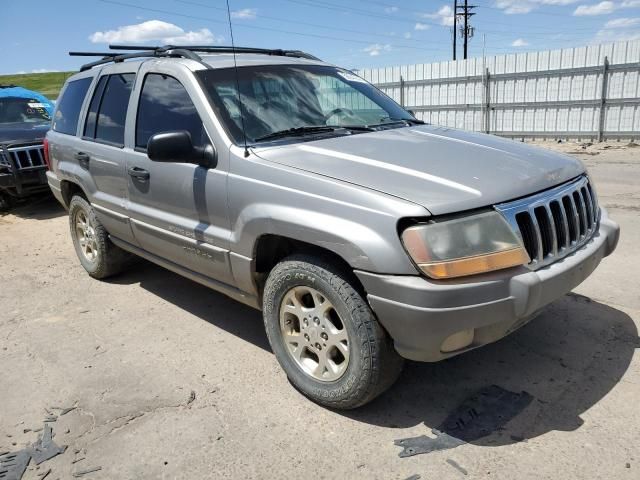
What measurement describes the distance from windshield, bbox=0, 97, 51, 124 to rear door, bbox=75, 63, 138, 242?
6.07 metres

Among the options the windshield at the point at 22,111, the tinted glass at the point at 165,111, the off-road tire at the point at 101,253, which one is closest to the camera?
the tinted glass at the point at 165,111

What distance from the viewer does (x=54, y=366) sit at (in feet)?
11.8

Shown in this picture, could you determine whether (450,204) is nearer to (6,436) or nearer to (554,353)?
(554,353)

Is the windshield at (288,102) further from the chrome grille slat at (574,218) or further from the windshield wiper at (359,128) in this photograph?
the chrome grille slat at (574,218)

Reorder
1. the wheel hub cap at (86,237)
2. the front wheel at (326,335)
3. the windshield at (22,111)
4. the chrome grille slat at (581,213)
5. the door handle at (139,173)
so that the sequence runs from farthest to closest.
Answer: the windshield at (22,111), the wheel hub cap at (86,237), the door handle at (139,173), the chrome grille slat at (581,213), the front wheel at (326,335)

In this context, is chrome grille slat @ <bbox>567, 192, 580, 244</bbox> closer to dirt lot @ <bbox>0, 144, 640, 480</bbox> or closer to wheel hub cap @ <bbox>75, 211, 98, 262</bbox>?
dirt lot @ <bbox>0, 144, 640, 480</bbox>

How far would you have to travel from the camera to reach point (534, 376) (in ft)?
10.1

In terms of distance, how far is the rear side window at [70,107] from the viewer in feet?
16.2

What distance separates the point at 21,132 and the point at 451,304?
343 inches

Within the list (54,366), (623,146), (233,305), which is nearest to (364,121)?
(233,305)

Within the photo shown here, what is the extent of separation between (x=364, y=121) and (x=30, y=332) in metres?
3.06

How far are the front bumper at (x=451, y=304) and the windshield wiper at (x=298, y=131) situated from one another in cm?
118

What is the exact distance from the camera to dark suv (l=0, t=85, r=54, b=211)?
26.6ft

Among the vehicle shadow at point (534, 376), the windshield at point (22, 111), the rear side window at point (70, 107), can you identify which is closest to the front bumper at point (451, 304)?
the vehicle shadow at point (534, 376)
